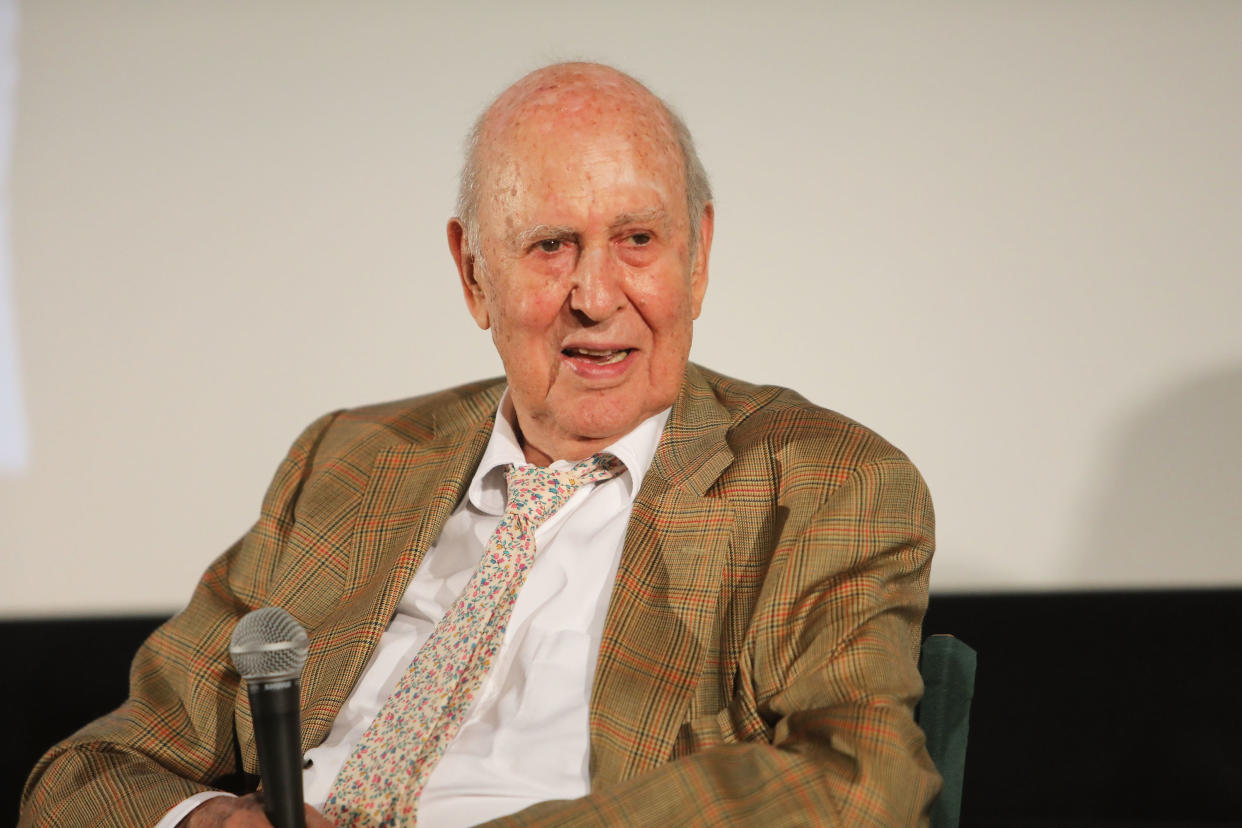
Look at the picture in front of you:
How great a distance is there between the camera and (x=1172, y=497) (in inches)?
99.7

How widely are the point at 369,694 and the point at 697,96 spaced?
1515 millimetres

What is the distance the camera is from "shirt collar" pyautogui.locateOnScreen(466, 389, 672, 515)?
6.22 ft

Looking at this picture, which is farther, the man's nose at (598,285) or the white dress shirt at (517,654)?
the man's nose at (598,285)

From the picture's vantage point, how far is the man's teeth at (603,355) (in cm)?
190

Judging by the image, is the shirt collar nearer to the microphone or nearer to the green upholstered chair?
the green upholstered chair

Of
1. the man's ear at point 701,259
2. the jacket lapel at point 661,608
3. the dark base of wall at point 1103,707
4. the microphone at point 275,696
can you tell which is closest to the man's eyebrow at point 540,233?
the man's ear at point 701,259

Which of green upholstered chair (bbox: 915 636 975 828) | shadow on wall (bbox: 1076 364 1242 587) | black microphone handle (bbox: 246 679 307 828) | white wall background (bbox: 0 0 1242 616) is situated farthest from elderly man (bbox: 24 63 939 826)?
shadow on wall (bbox: 1076 364 1242 587)

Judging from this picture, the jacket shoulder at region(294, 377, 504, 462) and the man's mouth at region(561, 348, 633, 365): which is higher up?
the man's mouth at region(561, 348, 633, 365)

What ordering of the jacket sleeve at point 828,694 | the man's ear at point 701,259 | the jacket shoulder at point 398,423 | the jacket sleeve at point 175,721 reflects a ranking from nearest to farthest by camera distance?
the jacket sleeve at point 828,694, the jacket sleeve at point 175,721, the man's ear at point 701,259, the jacket shoulder at point 398,423

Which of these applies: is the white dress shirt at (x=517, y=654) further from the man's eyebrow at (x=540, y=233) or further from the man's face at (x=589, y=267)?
the man's eyebrow at (x=540, y=233)

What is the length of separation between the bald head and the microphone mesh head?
0.87m

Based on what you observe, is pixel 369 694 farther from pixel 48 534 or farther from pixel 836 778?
pixel 48 534

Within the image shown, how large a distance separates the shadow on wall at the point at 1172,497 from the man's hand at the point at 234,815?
1709 millimetres

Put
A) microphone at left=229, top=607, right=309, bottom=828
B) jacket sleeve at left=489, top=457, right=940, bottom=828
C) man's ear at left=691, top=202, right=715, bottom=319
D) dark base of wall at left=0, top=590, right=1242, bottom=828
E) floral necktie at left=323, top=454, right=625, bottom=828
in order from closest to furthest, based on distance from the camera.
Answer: microphone at left=229, top=607, right=309, bottom=828
jacket sleeve at left=489, top=457, right=940, bottom=828
floral necktie at left=323, top=454, right=625, bottom=828
man's ear at left=691, top=202, right=715, bottom=319
dark base of wall at left=0, top=590, right=1242, bottom=828
